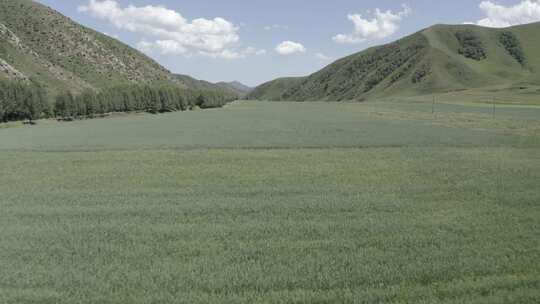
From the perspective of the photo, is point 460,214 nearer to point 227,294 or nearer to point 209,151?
point 227,294

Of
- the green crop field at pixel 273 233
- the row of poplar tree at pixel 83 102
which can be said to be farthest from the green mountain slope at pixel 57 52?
the green crop field at pixel 273 233

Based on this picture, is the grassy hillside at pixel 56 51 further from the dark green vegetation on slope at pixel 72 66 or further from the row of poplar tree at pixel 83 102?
the row of poplar tree at pixel 83 102

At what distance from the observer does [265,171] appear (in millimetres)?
20672

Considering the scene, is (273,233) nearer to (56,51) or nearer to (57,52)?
(57,52)

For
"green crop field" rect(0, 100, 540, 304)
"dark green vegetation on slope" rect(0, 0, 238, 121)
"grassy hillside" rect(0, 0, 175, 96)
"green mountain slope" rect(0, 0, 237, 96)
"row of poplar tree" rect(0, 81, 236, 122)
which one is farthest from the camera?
"grassy hillside" rect(0, 0, 175, 96)

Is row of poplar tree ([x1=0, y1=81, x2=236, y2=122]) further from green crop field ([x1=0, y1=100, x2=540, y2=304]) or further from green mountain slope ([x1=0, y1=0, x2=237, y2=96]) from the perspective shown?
green crop field ([x1=0, y1=100, x2=540, y2=304])

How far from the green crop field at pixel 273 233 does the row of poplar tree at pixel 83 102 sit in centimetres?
6331

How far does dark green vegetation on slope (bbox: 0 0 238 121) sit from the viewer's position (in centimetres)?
10050

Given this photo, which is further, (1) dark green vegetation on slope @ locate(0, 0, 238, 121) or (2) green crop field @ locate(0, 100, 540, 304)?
(1) dark green vegetation on slope @ locate(0, 0, 238, 121)

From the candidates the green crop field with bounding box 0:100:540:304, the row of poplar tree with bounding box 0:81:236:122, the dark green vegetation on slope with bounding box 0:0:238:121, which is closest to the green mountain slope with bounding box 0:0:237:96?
the dark green vegetation on slope with bounding box 0:0:238:121

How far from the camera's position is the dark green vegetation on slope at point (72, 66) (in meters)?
100

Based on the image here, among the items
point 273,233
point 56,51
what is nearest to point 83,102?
point 56,51

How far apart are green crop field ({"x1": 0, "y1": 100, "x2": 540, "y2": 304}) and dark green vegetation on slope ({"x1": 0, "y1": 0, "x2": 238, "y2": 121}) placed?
7220cm

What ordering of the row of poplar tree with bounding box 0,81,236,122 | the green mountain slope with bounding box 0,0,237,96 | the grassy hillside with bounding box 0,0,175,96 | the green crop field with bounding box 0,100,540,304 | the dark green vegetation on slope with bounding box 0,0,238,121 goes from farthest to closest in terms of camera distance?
the grassy hillside with bounding box 0,0,175,96
the green mountain slope with bounding box 0,0,237,96
the dark green vegetation on slope with bounding box 0,0,238,121
the row of poplar tree with bounding box 0,81,236,122
the green crop field with bounding box 0,100,540,304
